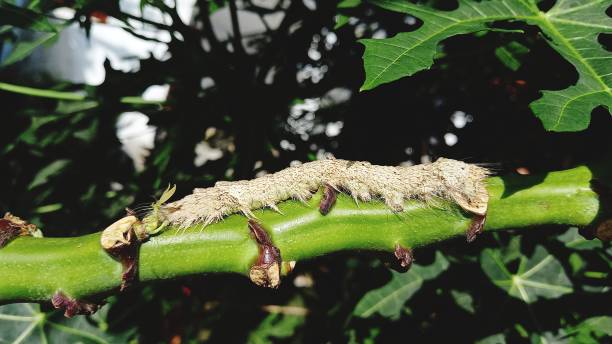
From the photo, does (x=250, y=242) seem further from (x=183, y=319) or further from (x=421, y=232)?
(x=183, y=319)

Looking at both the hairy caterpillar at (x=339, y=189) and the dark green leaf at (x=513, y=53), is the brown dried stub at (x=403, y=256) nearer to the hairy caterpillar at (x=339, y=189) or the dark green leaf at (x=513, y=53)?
the hairy caterpillar at (x=339, y=189)

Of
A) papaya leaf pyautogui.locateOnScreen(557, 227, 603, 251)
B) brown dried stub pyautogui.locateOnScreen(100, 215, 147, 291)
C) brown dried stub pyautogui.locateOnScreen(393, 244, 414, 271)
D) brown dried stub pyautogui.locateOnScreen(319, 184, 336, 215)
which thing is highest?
brown dried stub pyautogui.locateOnScreen(100, 215, 147, 291)

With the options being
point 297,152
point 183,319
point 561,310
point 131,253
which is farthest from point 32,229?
point 561,310

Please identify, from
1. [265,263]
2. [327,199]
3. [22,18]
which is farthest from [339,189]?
[22,18]

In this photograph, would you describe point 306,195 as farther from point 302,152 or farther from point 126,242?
point 302,152

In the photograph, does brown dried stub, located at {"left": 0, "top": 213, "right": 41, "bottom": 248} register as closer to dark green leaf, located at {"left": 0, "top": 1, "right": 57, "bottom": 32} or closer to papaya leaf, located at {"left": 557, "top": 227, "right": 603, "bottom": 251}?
dark green leaf, located at {"left": 0, "top": 1, "right": 57, "bottom": 32}

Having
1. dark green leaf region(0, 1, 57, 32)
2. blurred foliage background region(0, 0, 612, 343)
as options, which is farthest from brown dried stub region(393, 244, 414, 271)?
dark green leaf region(0, 1, 57, 32)

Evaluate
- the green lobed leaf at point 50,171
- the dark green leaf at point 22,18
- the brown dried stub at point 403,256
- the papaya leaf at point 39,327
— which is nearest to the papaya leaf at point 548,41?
the brown dried stub at point 403,256
